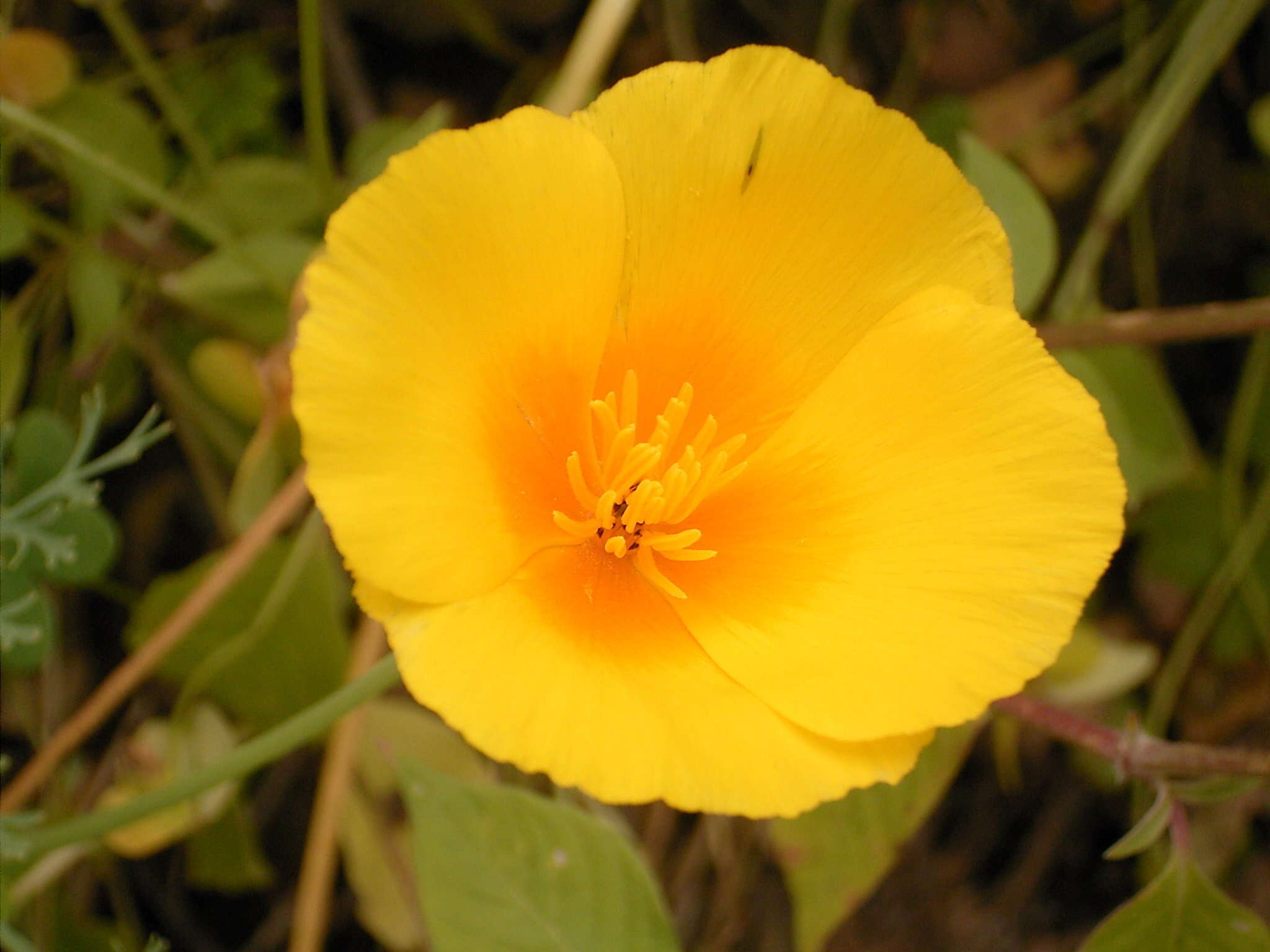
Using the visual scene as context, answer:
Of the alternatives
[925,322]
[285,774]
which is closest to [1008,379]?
[925,322]

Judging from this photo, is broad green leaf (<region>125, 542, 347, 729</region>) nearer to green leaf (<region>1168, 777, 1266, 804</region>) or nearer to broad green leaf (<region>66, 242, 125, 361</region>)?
broad green leaf (<region>66, 242, 125, 361</region>)

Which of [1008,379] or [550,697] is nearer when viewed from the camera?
[550,697]

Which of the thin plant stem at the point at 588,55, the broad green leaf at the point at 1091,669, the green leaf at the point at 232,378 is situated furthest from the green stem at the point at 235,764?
the broad green leaf at the point at 1091,669

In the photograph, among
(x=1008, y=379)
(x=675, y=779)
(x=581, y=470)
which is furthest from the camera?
(x=581, y=470)

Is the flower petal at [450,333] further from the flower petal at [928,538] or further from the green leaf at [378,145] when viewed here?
the green leaf at [378,145]

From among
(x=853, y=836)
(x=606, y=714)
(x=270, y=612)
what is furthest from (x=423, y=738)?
(x=606, y=714)

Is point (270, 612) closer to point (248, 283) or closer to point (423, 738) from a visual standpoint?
point (423, 738)

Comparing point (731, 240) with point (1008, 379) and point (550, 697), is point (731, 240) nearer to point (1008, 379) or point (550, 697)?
point (1008, 379)
